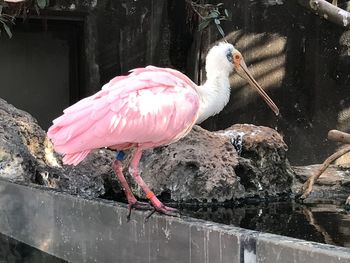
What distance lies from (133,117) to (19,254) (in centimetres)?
148

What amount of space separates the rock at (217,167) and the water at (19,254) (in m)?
1.66

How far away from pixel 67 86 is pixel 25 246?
229 inches

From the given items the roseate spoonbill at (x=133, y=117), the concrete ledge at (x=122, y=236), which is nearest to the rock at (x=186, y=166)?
the concrete ledge at (x=122, y=236)

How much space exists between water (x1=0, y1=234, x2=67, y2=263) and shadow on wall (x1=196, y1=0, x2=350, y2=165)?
16.3 ft

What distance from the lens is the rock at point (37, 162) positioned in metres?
5.00

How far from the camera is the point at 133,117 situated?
3.28m

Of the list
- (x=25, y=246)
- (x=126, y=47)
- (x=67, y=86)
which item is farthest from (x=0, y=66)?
(x=25, y=246)

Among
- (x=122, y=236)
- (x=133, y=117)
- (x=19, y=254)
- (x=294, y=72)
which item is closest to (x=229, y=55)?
(x=133, y=117)

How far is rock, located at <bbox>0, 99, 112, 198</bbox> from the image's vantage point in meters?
5.00

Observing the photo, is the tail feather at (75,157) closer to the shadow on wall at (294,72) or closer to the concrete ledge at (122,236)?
the concrete ledge at (122,236)

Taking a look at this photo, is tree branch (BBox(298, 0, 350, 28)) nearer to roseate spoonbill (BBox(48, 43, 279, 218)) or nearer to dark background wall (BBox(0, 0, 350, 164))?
roseate spoonbill (BBox(48, 43, 279, 218))

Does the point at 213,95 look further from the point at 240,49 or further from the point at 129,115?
the point at 240,49

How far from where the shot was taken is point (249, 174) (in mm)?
6180

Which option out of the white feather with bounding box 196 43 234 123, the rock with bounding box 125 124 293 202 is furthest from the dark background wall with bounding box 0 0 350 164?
the white feather with bounding box 196 43 234 123
